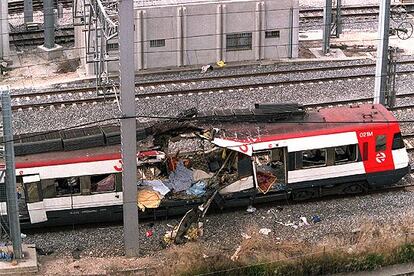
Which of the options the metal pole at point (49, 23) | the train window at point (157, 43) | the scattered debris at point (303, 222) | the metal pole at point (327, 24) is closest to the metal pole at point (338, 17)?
the metal pole at point (327, 24)

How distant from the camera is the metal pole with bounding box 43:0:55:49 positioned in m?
32.2

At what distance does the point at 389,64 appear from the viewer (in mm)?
27000

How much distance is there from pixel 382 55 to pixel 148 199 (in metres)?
8.74

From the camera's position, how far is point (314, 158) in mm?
23312

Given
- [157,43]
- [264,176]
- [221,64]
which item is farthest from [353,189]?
[157,43]

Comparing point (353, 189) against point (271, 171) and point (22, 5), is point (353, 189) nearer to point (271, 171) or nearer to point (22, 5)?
point (271, 171)

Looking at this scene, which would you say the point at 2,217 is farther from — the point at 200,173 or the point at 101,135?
the point at 200,173

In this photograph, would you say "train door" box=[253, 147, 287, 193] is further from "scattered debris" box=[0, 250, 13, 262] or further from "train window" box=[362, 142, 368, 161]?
"scattered debris" box=[0, 250, 13, 262]

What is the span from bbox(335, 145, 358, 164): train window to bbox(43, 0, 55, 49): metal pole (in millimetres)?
13044

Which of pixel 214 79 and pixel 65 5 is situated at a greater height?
pixel 65 5

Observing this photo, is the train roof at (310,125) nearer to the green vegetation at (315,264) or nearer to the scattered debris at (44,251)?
the green vegetation at (315,264)

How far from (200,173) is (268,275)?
410 centimetres

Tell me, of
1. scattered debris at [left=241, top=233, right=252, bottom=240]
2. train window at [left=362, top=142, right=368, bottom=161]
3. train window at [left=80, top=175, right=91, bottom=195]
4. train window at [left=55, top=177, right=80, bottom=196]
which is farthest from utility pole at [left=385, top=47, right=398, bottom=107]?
train window at [left=55, top=177, right=80, bottom=196]

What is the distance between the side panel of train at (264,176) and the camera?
21.6m
